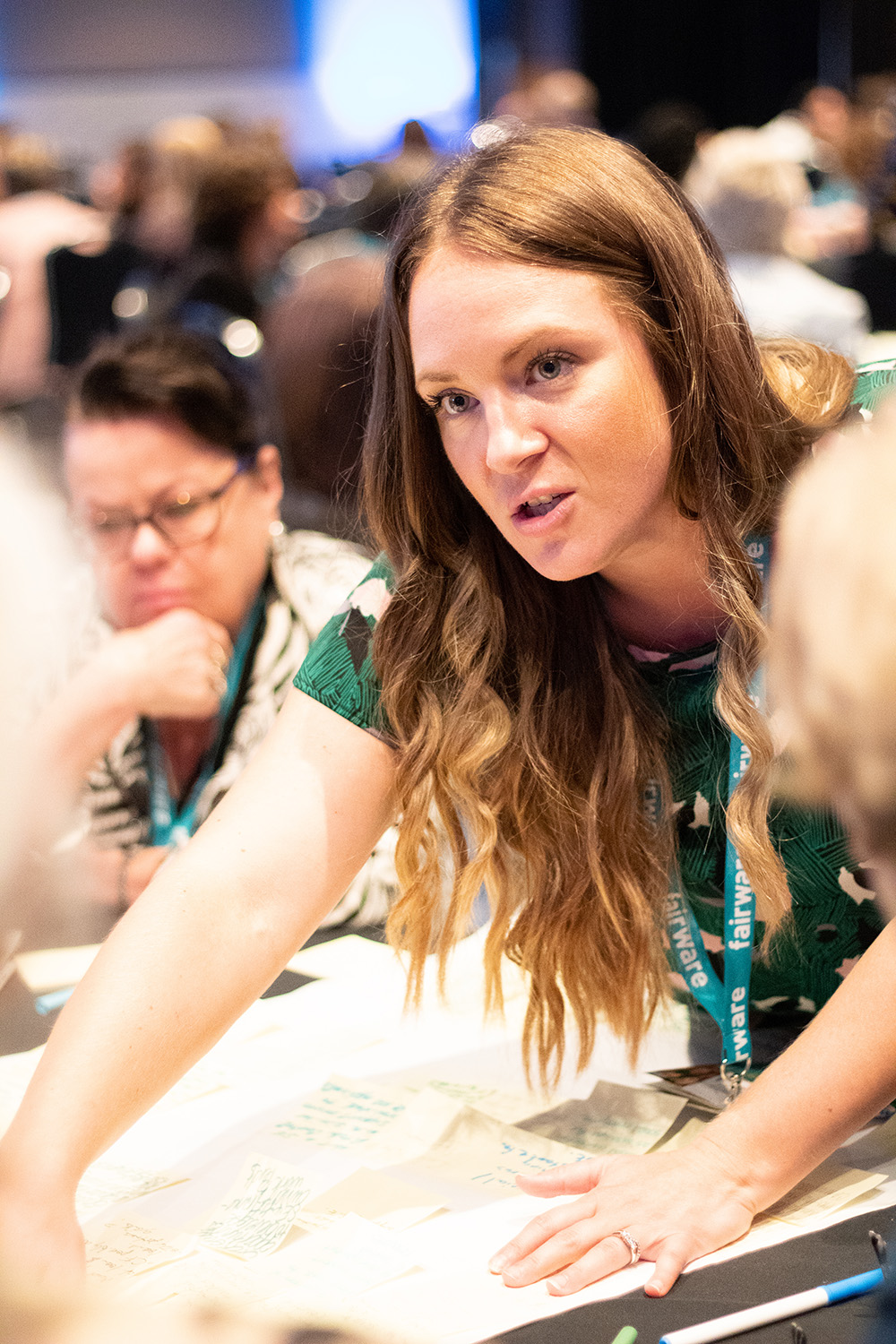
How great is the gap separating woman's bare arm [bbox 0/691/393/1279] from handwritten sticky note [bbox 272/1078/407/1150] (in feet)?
0.49

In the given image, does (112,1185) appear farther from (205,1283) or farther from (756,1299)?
(756,1299)

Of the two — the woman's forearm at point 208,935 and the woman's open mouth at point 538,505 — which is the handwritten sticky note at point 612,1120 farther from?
the woman's open mouth at point 538,505

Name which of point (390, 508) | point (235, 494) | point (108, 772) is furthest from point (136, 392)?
point (390, 508)

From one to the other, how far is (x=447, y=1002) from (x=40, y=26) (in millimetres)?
14284

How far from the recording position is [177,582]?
2252mm

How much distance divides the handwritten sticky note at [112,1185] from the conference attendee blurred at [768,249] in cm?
332

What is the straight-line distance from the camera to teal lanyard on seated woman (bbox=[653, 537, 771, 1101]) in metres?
1.36

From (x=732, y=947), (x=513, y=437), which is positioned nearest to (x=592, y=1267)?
(x=732, y=947)

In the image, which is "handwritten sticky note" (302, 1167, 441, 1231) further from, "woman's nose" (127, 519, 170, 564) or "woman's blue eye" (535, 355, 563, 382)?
"woman's nose" (127, 519, 170, 564)

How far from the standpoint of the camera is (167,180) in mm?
4957

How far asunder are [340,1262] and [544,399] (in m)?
0.76

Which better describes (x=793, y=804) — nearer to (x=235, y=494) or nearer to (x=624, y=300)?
(x=624, y=300)

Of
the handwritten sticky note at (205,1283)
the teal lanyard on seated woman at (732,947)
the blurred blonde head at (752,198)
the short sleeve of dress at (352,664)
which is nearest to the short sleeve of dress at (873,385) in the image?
the teal lanyard on seated woman at (732,947)

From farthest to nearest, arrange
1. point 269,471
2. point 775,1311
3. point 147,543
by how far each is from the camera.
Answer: point 269,471 → point 147,543 → point 775,1311
